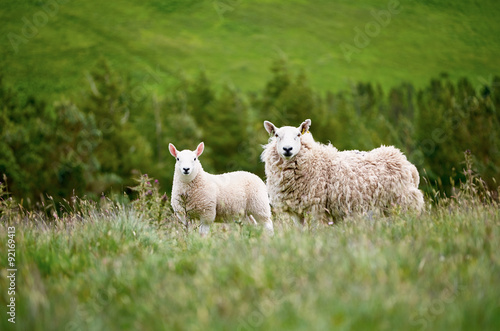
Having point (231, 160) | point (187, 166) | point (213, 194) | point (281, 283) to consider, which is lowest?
point (231, 160)

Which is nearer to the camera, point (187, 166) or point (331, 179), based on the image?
point (331, 179)

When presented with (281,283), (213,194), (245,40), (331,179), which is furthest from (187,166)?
(245,40)

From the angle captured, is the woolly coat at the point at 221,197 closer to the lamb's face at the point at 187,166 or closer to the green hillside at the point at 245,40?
the lamb's face at the point at 187,166

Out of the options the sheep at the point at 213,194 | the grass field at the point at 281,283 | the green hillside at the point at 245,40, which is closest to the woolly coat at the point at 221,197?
the sheep at the point at 213,194

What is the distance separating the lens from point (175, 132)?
5578 centimetres

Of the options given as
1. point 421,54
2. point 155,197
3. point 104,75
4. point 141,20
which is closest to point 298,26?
point 421,54

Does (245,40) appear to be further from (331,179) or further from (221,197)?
(331,179)

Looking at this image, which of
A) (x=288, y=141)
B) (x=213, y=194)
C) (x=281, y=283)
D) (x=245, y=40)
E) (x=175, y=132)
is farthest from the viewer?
(x=245, y=40)

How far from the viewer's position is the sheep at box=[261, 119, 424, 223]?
739 centimetres

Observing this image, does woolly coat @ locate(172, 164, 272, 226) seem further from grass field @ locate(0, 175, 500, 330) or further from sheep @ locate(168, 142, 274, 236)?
grass field @ locate(0, 175, 500, 330)

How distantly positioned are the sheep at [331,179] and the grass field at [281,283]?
2.36 metres

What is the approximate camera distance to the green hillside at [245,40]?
125312mm

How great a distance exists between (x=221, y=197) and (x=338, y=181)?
6.78ft

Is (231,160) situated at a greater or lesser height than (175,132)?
lesser
